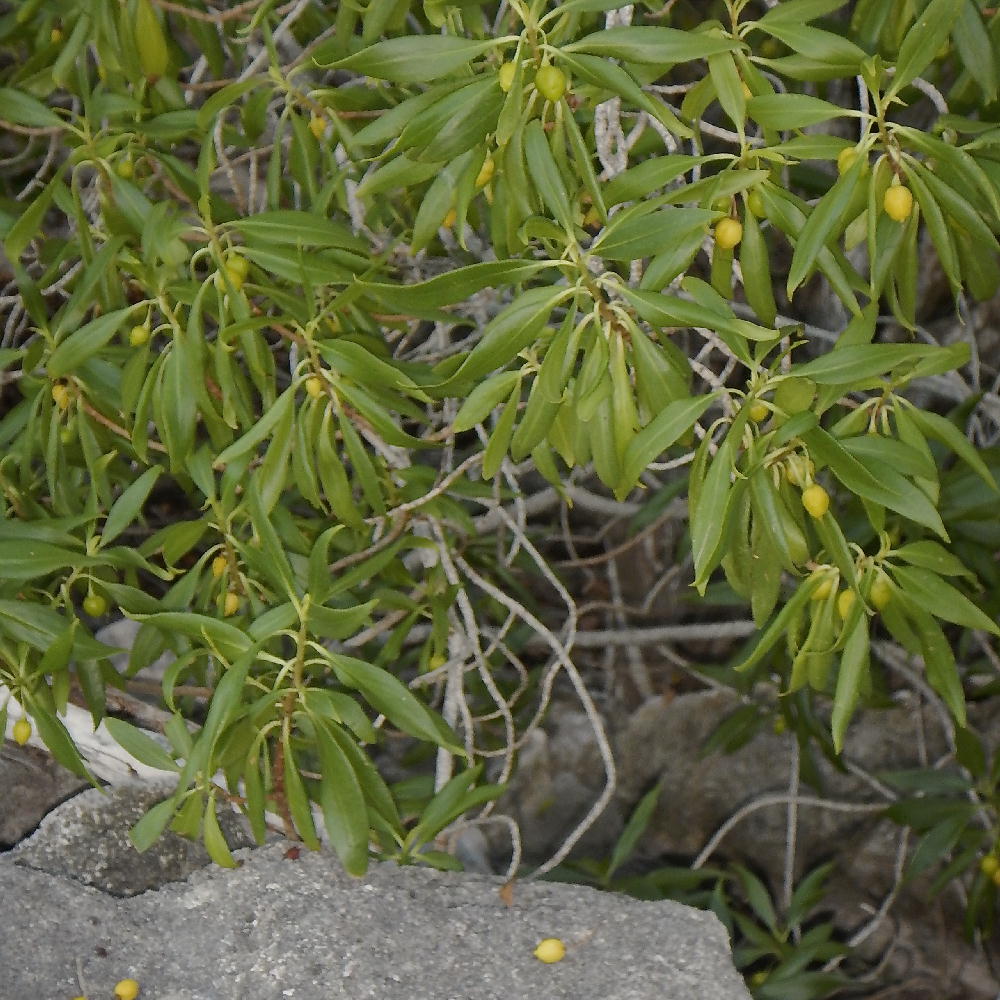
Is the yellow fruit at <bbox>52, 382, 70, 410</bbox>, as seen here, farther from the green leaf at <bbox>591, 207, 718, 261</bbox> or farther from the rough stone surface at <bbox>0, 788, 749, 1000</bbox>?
the green leaf at <bbox>591, 207, 718, 261</bbox>

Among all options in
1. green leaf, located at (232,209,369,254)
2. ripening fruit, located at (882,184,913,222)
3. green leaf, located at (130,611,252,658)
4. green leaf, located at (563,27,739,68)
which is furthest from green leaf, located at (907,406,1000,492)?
green leaf, located at (130,611,252,658)

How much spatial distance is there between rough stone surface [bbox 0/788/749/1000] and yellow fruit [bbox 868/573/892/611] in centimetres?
51

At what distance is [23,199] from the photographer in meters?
2.34

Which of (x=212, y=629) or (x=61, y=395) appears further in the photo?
(x=61, y=395)

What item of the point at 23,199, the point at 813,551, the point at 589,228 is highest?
the point at 23,199

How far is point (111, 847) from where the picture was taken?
173 cm

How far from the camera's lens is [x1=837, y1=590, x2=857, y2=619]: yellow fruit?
1276mm

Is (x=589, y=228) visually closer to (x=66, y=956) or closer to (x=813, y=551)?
(x=813, y=551)

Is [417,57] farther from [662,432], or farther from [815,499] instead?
[815,499]

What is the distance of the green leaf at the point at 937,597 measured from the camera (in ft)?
4.05

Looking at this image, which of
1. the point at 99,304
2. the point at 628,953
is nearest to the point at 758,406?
the point at 628,953

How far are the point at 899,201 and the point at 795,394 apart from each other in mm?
208

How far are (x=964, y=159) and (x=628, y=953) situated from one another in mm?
1002

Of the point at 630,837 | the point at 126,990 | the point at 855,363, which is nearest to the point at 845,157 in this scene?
the point at 855,363
